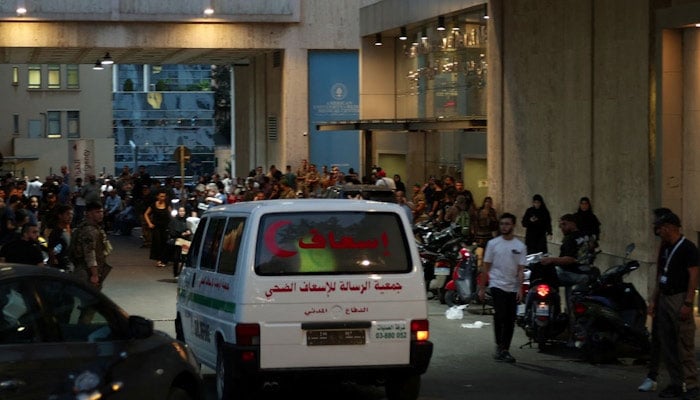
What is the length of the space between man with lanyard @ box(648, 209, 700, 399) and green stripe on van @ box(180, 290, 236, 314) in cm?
408

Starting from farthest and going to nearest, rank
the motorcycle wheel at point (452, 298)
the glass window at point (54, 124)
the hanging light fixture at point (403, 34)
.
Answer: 1. the glass window at point (54, 124)
2. the hanging light fixture at point (403, 34)
3. the motorcycle wheel at point (452, 298)

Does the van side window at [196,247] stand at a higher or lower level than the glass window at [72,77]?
lower


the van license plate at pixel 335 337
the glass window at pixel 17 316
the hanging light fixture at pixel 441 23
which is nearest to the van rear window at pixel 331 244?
the van license plate at pixel 335 337

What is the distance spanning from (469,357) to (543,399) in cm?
302

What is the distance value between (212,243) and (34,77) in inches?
2598

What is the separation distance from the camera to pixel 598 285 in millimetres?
15469

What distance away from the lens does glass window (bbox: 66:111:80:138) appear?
77812mm

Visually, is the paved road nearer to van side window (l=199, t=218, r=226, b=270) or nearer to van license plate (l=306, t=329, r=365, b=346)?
van side window (l=199, t=218, r=226, b=270)

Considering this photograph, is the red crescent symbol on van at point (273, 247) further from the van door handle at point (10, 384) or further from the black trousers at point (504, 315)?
the van door handle at point (10, 384)

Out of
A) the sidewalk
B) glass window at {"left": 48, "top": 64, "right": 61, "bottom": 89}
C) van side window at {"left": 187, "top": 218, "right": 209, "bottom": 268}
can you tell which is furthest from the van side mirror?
glass window at {"left": 48, "top": 64, "right": 61, "bottom": 89}

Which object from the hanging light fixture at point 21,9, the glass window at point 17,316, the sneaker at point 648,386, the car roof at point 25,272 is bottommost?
the sneaker at point 648,386

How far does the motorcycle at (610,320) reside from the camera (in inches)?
589

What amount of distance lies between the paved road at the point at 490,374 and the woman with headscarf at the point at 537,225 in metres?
3.43

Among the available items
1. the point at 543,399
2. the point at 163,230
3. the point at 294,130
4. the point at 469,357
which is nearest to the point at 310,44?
the point at 294,130
